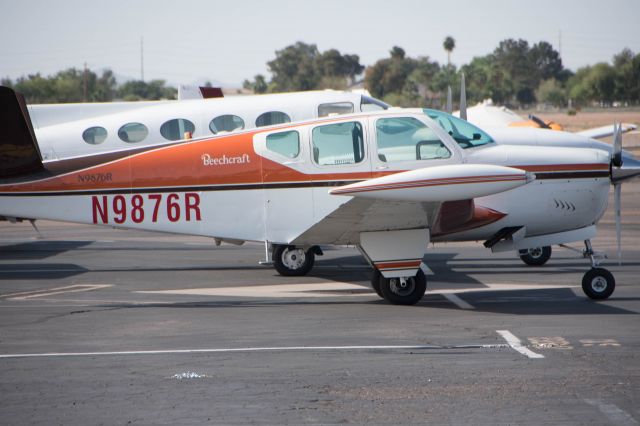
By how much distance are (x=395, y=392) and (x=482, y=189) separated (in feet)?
11.8

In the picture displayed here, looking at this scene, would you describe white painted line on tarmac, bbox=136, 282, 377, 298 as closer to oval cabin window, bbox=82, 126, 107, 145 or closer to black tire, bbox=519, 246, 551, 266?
black tire, bbox=519, 246, 551, 266

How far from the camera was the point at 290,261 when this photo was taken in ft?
49.3

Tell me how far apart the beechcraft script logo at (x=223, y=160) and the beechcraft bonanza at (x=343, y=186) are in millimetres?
16

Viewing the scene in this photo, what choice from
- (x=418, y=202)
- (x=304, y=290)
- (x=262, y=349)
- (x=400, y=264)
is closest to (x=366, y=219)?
(x=400, y=264)

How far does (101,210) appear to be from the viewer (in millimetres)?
13125

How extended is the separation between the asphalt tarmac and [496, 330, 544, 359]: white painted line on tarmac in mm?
43

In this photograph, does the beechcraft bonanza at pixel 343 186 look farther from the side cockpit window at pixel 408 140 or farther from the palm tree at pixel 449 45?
the palm tree at pixel 449 45

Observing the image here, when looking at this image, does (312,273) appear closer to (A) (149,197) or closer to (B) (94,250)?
(A) (149,197)

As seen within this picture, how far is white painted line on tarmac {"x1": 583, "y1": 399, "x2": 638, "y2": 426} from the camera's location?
6.86 meters

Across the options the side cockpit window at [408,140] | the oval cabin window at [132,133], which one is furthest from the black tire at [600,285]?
the oval cabin window at [132,133]

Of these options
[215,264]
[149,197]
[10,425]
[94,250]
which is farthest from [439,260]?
[10,425]

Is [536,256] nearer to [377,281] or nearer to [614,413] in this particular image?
[377,281]

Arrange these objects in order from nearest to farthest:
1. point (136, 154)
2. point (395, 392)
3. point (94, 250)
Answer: point (395, 392) < point (136, 154) < point (94, 250)

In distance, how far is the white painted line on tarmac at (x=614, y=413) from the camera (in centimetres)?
686
